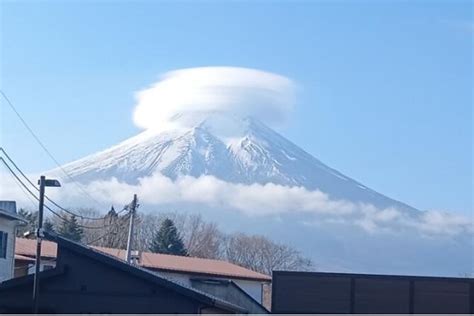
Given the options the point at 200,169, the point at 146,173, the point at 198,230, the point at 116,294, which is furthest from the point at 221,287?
the point at 200,169

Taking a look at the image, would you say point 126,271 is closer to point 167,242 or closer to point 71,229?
point 71,229

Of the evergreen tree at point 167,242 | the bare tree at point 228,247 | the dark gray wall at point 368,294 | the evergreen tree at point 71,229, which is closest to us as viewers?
the dark gray wall at point 368,294

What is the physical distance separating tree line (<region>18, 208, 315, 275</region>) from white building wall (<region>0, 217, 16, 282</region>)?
2932 centimetres

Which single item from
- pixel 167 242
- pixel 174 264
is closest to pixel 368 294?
pixel 174 264

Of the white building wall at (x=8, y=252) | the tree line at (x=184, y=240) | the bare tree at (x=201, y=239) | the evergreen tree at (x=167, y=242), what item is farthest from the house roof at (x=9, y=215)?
the bare tree at (x=201, y=239)

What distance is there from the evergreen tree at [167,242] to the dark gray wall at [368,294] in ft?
139

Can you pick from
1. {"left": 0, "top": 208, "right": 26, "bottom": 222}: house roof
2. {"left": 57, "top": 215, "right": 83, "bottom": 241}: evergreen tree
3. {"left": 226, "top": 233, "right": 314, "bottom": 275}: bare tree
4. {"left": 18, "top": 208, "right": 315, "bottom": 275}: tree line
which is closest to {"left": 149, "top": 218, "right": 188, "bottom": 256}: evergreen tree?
{"left": 18, "top": 208, "right": 315, "bottom": 275}: tree line

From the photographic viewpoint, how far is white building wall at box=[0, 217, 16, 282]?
39.7 meters

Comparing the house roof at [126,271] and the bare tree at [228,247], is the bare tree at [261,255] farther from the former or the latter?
the house roof at [126,271]

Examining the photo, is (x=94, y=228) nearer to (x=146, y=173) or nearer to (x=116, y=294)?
(x=116, y=294)

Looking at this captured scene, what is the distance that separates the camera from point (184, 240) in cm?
9062

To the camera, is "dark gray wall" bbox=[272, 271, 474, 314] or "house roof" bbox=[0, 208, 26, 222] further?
"house roof" bbox=[0, 208, 26, 222]

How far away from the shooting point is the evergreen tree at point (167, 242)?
2945 inches

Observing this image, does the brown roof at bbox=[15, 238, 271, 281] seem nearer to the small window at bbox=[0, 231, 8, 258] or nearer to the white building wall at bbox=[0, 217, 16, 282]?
the white building wall at bbox=[0, 217, 16, 282]
